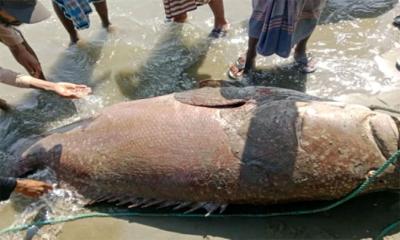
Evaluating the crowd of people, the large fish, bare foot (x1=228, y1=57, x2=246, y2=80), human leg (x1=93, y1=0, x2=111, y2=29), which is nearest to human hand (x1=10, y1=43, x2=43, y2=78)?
the crowd of people

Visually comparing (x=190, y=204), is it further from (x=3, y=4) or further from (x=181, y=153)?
(x=3, y=4)

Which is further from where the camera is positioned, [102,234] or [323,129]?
[102,234]

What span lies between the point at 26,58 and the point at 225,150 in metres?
2.50

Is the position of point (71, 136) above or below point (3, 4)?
below

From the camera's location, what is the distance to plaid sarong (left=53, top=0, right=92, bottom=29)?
528 centimetres

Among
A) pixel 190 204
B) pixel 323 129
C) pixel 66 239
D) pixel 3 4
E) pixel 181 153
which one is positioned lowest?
pixel 66 239

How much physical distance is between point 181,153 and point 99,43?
285 centimetres

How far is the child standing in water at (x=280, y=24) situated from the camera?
4395mm

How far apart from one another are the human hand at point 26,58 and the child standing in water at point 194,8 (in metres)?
1.58

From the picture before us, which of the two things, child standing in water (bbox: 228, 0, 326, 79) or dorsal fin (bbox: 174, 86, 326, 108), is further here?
child standing in water (bbox: 228, 0, 326, 79)

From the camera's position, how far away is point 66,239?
3.78 m

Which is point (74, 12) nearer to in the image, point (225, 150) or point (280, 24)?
point (280, 24)

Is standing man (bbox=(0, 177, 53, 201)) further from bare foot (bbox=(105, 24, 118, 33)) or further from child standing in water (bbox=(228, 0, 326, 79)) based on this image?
bare foot (bbox=(105, 24, 118, 33))

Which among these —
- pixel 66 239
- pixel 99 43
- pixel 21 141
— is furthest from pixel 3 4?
pixel 66 239
